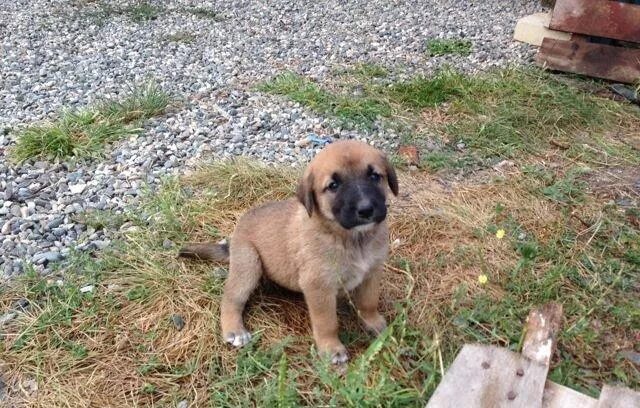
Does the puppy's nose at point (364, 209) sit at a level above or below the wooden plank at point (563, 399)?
above

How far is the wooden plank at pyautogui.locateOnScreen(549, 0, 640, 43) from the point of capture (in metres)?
6.23

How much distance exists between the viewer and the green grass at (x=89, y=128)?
16.3 ft

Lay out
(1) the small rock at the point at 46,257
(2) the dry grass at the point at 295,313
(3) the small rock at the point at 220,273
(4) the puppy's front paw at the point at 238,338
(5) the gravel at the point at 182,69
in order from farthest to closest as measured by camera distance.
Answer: (5) the gravel at the point at 182,69
(1) the small rock at the point at 46,257
(3) the small rock at the point at 220,273
(4) the puppy's front paw at the point at 238,338
(2) the dry grass at the point at 295,313

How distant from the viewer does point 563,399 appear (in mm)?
2102

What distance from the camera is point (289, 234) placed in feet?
10.0

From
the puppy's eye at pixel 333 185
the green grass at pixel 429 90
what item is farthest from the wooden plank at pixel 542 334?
the green grass at pixel 429 90

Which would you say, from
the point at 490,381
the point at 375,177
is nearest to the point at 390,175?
the point at 375,177

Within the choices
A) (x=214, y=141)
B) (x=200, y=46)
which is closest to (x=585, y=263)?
(x=214, y=141)

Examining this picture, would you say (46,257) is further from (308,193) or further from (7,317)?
(308,193)

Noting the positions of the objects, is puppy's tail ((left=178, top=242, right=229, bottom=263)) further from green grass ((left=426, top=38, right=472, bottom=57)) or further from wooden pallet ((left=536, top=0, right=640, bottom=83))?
green grass ((left=426, top=38, right=472, bottom=57))

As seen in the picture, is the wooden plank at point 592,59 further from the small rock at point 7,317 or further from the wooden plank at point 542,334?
the small rock at point 7,317

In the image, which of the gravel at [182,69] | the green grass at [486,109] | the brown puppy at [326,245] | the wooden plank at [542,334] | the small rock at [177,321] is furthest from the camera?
the green grass at [486,109]

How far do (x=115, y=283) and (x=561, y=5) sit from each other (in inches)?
207

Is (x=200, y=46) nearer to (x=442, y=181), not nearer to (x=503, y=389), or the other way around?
(x=442, y=181)
